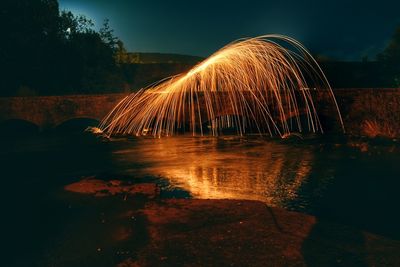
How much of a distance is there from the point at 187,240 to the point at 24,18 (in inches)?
2277

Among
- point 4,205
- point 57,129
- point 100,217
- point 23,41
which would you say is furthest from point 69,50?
point 100,217

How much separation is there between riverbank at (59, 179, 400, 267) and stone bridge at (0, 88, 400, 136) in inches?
902

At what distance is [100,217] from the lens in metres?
12.2

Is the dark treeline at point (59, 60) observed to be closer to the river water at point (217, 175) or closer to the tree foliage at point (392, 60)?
the tree foliage at point (392, 60)

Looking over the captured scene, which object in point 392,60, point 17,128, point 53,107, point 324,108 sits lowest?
point 17,128

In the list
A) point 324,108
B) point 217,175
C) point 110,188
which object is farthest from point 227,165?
point 324,108

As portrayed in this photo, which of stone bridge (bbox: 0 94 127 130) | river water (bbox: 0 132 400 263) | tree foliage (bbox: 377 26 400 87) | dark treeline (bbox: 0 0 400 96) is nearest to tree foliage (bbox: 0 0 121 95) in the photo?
dark treeline (bbox: 0 0 400 96)

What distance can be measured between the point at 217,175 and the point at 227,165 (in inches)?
111

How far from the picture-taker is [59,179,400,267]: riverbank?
8.64 m

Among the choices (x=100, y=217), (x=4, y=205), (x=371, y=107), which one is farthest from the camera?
(x=371, y=107)

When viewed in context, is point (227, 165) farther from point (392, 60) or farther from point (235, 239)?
point (392, 60)

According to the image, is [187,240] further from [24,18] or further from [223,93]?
[24,18]

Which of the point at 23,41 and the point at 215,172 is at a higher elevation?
the point at 23,41

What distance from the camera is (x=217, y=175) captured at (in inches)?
751
